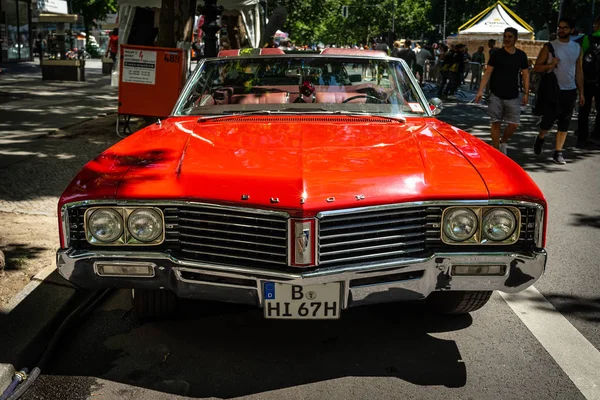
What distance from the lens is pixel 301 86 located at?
193 inches

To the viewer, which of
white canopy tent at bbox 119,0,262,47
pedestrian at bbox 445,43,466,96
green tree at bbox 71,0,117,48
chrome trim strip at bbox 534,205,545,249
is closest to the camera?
chrome trim strip at bbox 534,205,545,249

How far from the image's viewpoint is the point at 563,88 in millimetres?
9430

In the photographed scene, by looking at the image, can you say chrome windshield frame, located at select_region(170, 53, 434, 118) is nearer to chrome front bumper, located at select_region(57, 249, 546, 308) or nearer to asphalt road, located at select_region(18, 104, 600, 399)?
asphalt road, located at select_region(18, 104, 600, 399)

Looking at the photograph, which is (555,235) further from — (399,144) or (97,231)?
(97,231)

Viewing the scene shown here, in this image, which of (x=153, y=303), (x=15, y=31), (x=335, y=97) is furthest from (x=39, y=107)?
(x=15, y=31)

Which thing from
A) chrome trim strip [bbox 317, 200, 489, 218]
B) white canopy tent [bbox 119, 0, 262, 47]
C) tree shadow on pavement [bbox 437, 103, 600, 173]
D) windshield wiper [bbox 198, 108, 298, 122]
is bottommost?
tree shadow on pavement [bbox 437, 103, 600, 173]

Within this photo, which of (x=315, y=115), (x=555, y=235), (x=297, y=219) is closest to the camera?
(x=297, y=219)

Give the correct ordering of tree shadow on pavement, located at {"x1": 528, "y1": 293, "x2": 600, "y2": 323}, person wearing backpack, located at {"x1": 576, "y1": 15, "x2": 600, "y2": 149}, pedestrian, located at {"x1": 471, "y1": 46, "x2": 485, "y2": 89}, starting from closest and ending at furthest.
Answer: tree shadow on pavement, located at {"x1": 528, "y1": 293, "x2": 600, "y2": 323}, person wearing backpack, located at {"x1": 576, "y1": 15, "x2": 600, "y2": 149}, pedestrian, located at {"x1": 471, "y1": 46, "x2": 485, "y2": 89}

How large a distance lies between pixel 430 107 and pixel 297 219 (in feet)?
7.66

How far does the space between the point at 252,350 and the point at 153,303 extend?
654 millimetres

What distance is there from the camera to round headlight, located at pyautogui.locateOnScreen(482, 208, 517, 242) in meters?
3.31

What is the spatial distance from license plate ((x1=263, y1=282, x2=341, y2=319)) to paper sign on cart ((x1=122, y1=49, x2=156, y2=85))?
26.4ft

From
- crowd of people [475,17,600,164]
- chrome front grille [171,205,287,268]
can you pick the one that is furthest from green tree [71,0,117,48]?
chrome front grille [171,205,287,268]

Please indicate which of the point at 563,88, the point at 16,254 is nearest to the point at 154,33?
the point at 563,88
